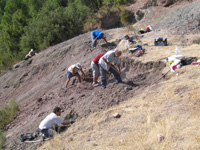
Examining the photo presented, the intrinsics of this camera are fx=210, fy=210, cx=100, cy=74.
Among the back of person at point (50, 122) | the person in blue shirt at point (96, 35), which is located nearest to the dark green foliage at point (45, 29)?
the person in blue shirt at point (96, 35)

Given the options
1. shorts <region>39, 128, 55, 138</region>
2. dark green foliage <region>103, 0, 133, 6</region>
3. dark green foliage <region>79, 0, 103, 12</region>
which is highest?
dark green foliage <region>79, 0, 103, 12</region>

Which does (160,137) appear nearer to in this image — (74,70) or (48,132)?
(48,132)

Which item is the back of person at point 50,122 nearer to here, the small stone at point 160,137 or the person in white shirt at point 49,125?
the person in white shirt at point 49,125

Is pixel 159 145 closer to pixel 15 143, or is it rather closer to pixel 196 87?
pixel 196 87

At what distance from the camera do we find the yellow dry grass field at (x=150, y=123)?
3522 millimetres

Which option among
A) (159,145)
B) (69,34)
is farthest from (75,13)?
(159,145)

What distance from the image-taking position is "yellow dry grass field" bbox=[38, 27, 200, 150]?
3.52m

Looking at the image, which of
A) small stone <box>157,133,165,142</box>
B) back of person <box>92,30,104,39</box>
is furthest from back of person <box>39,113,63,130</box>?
back of person <box>92,30,104,39</box>

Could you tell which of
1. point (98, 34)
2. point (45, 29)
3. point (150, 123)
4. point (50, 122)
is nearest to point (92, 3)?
point (45, 29)

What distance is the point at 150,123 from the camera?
13.4 feet

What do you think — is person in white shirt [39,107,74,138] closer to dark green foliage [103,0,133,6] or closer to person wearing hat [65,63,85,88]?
person wearing hat [65,63,85,88]

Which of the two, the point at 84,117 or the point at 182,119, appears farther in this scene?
the point at 84,117

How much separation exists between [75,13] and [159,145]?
760 inches

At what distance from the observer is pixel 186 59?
244 inches
